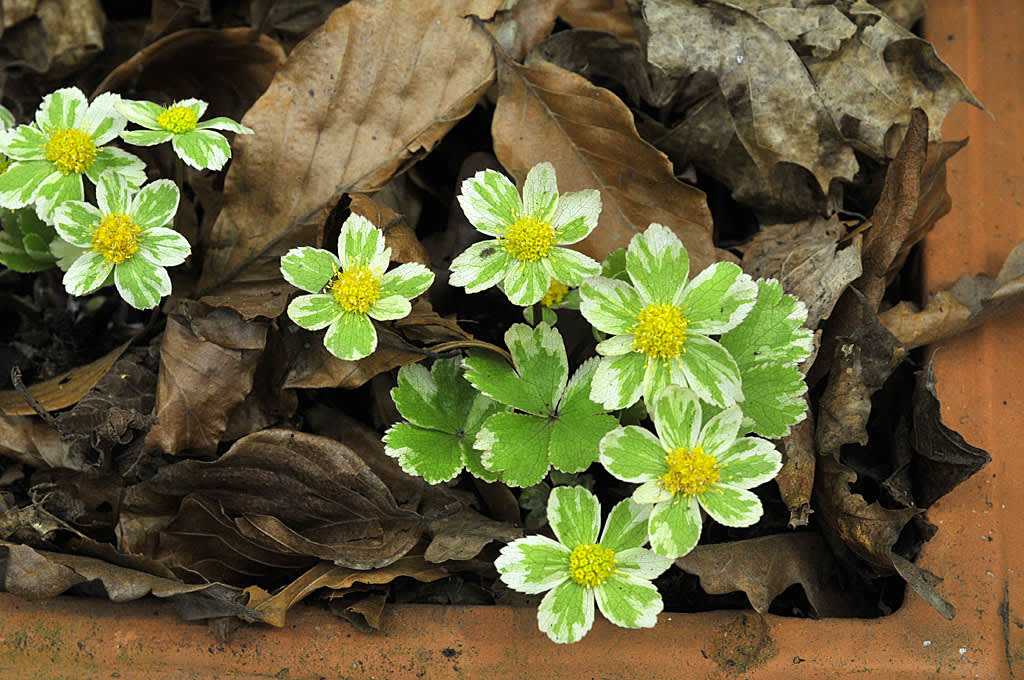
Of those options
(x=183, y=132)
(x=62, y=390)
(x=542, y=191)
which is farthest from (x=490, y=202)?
(x=62, y=390)

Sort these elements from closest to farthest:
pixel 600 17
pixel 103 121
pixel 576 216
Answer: pixel 576 216 → pixel 103 121 → pixel 600 17

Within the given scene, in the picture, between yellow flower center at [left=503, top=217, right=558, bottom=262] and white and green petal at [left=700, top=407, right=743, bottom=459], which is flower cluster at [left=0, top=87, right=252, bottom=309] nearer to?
yellow flower center at [left=503, top=217, right=558, bottom=262]

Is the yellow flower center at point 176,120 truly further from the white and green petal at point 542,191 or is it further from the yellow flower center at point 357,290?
the white and green petal at point 542,191

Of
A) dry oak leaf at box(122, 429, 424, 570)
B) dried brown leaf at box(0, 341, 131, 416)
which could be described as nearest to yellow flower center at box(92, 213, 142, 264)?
dried brown leaf at box(0, 341, 131, 416)

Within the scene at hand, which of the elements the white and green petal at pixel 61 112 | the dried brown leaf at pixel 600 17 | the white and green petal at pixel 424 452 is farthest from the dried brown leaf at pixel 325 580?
the dried brown leaf at pixel 600 17

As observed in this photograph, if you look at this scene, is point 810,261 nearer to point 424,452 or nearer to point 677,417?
point 677,417
